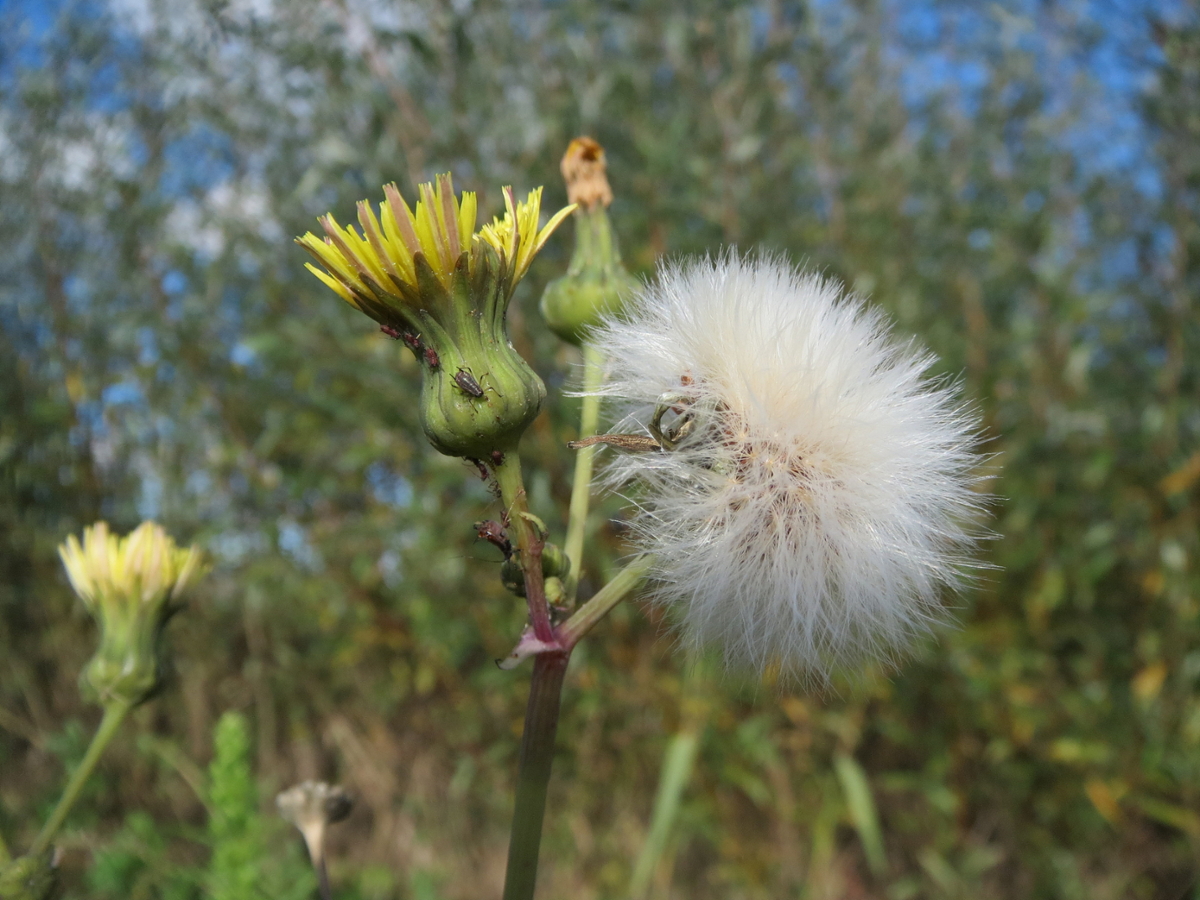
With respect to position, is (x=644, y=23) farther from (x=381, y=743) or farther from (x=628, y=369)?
(x=381, y=743)

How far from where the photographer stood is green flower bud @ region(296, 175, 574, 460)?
2.42 ft

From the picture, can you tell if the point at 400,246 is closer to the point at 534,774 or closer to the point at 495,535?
the point at 495,535

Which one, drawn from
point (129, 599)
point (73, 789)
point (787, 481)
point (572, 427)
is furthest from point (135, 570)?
point (572, 427)

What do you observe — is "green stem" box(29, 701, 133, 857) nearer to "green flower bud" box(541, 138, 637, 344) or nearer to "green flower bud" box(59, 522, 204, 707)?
"green flower bud" box(59, 522, 204, 707)

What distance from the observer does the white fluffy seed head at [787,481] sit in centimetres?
88

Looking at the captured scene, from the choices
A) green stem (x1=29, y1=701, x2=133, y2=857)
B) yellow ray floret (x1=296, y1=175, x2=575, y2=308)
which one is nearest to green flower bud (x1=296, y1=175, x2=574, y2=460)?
yellow ray floret (x1=296, y1=175, x2=575, y2=308)

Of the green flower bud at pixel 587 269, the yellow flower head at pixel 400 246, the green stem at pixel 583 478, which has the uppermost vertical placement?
the green flower bud at pixel 587 269

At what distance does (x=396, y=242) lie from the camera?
75 centimetres

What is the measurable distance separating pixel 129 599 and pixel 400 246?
77 cm

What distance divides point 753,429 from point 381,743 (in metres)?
3.44

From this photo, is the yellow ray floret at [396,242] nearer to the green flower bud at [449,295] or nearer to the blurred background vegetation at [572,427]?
the green flower bud at [449,295]

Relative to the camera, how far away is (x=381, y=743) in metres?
3.84

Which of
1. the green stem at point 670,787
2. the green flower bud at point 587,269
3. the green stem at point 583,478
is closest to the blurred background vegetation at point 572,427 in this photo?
the green stem at point 670,787

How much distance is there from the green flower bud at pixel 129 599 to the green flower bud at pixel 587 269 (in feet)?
2.06
